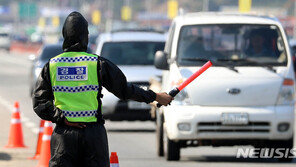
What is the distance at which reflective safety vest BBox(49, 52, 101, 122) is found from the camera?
6.19m

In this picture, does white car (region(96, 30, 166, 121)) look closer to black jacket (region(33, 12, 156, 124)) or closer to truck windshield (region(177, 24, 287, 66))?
truck windshield (region(177, 24, 287, 66))

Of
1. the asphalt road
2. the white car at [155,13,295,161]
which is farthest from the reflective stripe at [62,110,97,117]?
the white car at [155,13,295,161]

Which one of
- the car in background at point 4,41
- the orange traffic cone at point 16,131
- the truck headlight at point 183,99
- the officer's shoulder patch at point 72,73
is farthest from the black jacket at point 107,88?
the car in background at point 4,41

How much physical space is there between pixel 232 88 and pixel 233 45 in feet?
2.54

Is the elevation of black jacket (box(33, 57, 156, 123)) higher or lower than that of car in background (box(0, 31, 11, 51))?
higher

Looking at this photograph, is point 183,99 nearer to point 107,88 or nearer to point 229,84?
point 229,84

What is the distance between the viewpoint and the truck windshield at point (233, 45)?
1277 centimetres

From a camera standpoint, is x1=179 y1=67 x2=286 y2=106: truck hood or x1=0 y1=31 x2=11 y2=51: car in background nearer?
x1=179 y1=67 x2=286 y2=106: truck hood

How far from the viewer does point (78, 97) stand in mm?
6203

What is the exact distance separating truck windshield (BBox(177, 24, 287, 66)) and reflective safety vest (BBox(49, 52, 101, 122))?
6.50 metres

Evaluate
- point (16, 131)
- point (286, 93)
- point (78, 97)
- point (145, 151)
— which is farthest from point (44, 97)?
point (16, 131)

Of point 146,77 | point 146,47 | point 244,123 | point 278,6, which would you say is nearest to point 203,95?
point 244,123

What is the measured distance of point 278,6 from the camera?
13712cm

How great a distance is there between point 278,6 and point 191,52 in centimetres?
12600
